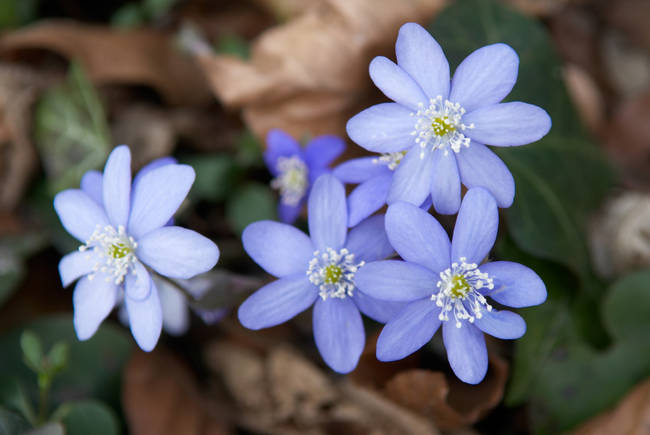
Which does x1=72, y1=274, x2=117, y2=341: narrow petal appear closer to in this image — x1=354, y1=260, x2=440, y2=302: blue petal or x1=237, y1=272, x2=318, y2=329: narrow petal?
x1=237, y1=272, x2=318, y2=329: narrow petal

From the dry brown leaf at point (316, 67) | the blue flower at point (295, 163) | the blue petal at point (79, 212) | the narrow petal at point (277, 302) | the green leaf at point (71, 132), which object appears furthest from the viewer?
the green leaf at point (71, 132)

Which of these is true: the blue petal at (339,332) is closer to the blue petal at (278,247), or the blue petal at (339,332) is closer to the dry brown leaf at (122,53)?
the blue petal at (278,247)

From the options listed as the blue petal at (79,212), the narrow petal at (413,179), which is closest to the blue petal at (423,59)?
the narrow petal at (413,179)

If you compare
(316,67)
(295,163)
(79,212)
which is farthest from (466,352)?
(316,67)

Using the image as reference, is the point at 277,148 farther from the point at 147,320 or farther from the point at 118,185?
the point at 147,320

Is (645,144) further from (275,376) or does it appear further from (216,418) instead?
(216,418)

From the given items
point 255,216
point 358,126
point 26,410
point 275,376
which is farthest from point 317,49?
point 26,410

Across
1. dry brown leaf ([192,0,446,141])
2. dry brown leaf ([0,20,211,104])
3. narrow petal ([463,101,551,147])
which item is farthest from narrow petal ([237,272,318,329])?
dry brown leaf ([0,20,211,104])
